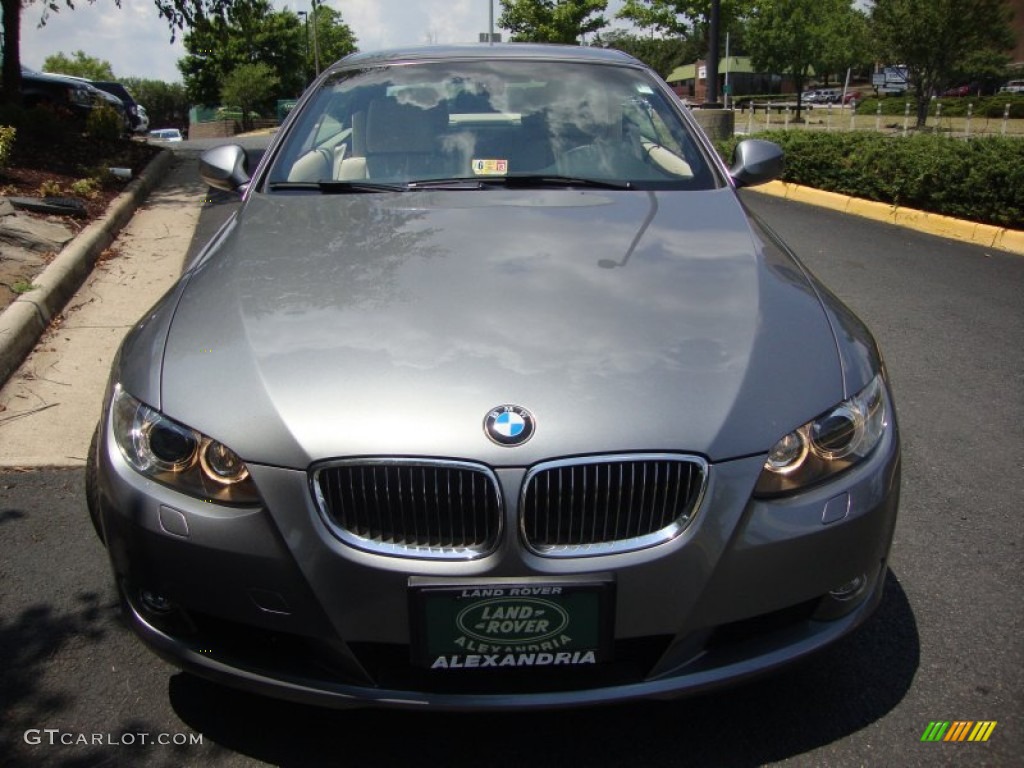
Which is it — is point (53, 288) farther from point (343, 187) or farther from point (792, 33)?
point (792, 33)

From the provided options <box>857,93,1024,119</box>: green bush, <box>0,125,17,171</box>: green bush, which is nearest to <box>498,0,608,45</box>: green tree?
<box>857,93,1024,119</box>: green bush

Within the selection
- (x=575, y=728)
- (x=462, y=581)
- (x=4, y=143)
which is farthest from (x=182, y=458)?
(x=4, y=143)

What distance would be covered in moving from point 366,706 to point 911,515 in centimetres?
224

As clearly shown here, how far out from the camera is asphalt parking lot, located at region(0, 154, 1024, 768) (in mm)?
2168

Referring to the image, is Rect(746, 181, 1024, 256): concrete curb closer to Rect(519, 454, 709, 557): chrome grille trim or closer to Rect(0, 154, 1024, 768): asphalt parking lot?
Rect(0, 154, 1024, 768): asphalt parking lot

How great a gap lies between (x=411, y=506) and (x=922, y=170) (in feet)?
27.6

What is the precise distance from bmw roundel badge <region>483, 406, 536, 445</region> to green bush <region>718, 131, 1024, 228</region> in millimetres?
7474

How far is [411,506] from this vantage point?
190cm

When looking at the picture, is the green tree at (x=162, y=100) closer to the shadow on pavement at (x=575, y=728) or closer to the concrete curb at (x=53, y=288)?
the concrete curb at (x=53, y=288)

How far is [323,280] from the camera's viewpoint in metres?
2.51

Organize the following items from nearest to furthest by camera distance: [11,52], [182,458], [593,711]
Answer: [182,458], [593,711], [11,52]

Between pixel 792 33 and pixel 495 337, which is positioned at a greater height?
pixel 792 33

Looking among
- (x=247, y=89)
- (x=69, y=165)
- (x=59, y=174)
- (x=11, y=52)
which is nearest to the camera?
(x=59, y=174)

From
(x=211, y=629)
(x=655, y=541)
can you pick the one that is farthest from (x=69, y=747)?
(x=655, y=541)
